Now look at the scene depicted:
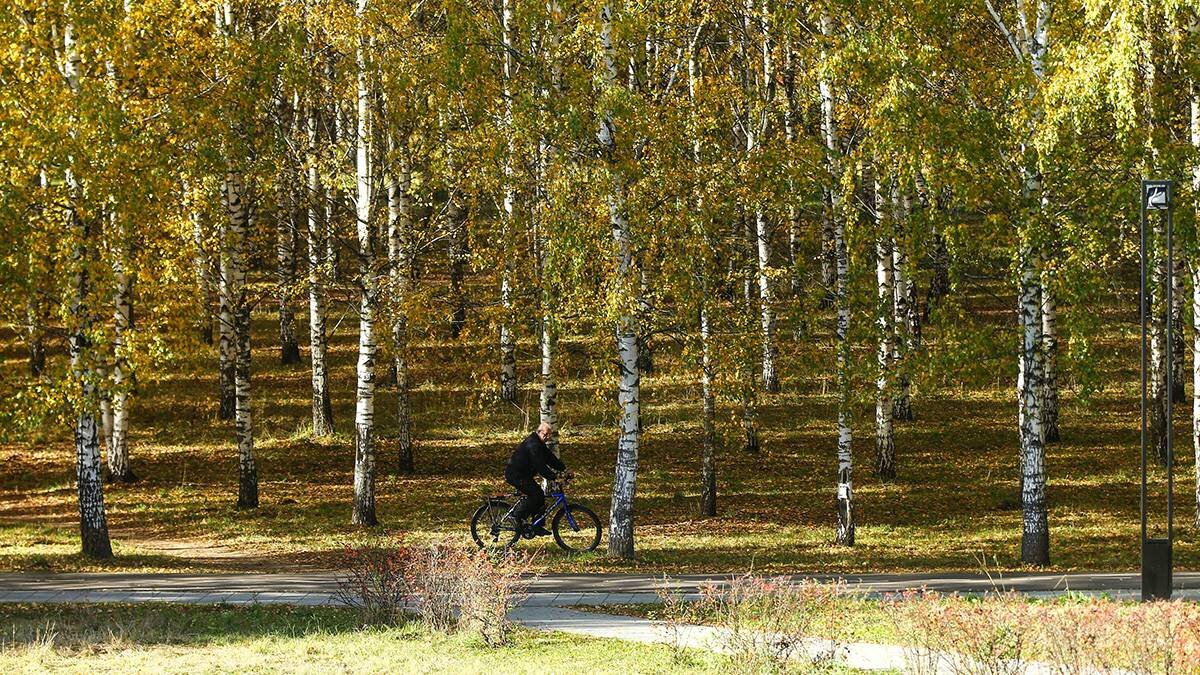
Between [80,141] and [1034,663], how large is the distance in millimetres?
12825

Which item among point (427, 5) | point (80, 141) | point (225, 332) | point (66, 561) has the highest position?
point (427, 5)

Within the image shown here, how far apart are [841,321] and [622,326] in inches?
172

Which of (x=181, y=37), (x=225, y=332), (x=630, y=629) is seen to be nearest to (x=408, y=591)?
(x=630, y=629)

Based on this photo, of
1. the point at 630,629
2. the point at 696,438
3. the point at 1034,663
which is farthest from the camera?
the point at 696,438

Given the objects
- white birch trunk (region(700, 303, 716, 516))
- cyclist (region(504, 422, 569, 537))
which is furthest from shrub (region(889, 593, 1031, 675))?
white birch trunk (region(700, 303, 716, 516))

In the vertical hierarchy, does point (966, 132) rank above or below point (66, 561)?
above

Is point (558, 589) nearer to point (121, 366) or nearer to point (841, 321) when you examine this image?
point (121, 366)

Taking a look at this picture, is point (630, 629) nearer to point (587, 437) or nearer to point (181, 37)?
point (181, 37)

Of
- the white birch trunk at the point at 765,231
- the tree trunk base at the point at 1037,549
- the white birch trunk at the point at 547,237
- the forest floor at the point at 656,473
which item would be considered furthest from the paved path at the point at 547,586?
the white birch trunk at the point at 765,231

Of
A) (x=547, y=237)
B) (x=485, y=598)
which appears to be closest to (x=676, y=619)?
(x=485, y=598)

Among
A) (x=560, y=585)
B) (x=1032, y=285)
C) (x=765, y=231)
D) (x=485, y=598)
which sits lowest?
(x=560, y=585)

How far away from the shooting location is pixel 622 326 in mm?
18156

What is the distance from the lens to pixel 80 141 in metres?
17.4

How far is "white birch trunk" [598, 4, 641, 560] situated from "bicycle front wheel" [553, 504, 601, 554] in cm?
49
